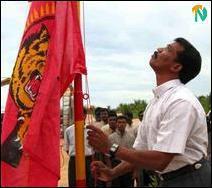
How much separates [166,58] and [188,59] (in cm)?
13

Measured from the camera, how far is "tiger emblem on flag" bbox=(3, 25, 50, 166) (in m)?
3.63

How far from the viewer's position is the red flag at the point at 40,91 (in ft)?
11.5

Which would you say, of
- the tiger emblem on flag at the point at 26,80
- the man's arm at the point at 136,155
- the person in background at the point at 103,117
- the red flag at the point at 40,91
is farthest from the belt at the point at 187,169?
the person in background at the point at 103,117

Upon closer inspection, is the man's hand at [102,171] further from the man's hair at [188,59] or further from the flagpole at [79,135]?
the man's hair at [188,59]

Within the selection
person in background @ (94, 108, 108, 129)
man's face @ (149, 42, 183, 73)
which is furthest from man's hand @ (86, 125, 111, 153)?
person in background @ (94, 108, 108, 129)

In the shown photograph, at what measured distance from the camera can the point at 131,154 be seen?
122 inches

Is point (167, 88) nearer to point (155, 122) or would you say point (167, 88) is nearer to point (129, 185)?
point (155, 122)

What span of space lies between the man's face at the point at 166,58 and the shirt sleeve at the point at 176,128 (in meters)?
0.36

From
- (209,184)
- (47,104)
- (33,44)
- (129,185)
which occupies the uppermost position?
(33,44)

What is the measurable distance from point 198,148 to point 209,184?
0.23 meters

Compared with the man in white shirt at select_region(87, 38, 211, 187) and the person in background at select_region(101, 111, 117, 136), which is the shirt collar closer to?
the man in white shirt at select_region(87, 38, 211, 187)

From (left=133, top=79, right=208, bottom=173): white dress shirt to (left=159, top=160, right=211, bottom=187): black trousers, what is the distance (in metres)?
0.06

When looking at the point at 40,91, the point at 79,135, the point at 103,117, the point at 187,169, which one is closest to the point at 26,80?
the point at 40,91

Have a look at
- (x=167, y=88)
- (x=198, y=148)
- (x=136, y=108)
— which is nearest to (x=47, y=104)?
(x=167, y=88)
